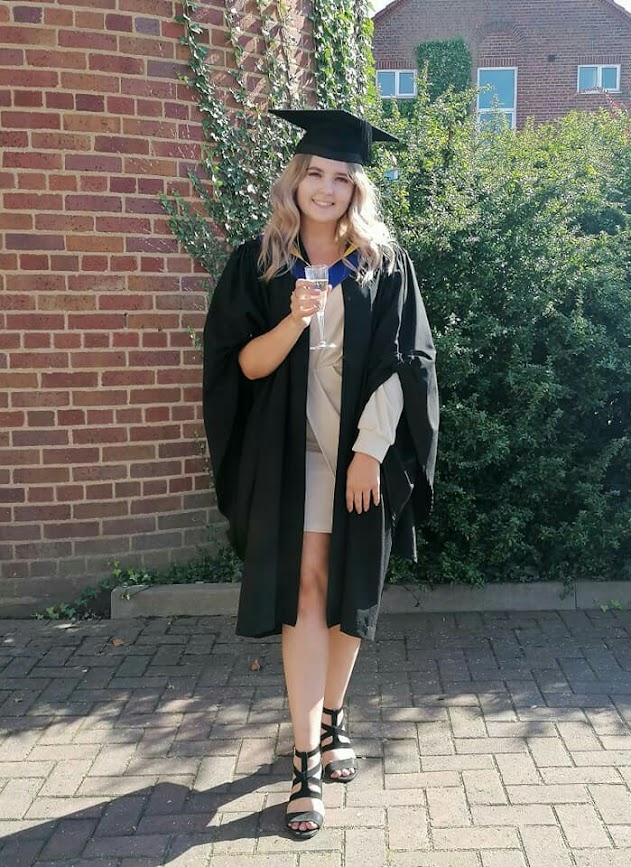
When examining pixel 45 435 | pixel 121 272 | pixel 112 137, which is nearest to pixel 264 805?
pixel 45 435

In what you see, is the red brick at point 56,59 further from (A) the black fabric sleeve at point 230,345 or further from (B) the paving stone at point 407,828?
(B) the paving stone at point 407,828

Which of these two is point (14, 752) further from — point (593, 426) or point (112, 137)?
point (593, 426)

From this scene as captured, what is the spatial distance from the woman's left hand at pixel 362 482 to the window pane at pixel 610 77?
29.0m

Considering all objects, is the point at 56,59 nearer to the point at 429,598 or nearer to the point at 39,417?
the point at 39,417

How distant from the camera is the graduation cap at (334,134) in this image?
274 cm

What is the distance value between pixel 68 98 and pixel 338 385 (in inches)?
98.2

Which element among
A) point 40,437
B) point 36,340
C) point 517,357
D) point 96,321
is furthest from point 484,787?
point 36,340

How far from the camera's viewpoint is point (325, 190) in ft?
9.00

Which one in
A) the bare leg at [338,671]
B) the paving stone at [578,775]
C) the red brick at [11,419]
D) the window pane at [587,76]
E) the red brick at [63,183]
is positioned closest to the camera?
the paving stone at [578,775]

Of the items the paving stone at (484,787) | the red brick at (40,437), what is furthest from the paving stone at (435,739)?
the red brick at (40,437)

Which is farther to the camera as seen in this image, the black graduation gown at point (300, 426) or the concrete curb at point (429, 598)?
the concrete curb at point (429, 598)

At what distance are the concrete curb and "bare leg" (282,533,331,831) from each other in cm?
168

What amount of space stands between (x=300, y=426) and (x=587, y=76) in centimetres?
2907

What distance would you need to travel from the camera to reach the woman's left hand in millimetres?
2730
